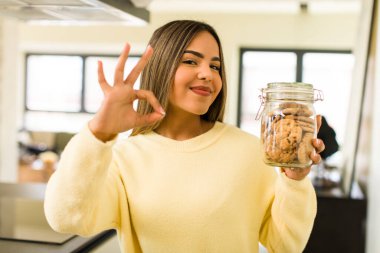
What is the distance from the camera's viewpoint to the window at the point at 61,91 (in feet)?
24.2

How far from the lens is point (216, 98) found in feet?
4.09

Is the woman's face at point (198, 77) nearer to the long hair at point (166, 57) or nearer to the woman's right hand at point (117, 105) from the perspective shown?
the long hair at point (166, 57)

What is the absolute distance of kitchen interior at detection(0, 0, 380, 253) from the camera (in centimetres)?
163

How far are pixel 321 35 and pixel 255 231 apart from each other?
17.5 ft

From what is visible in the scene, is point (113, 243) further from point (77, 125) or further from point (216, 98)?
point (77, 125)

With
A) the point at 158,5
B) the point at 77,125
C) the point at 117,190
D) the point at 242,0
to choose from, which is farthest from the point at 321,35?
the point at 117,190

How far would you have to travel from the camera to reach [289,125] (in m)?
0.94

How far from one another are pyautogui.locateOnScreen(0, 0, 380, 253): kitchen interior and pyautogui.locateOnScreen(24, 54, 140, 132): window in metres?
0.02

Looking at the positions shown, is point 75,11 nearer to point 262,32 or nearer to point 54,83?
point 262,32

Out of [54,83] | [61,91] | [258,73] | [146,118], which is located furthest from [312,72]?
[146,118]

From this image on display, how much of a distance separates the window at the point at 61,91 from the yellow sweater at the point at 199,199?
6215 millimetres

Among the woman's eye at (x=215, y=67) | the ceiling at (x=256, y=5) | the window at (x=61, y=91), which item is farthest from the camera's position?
the window at (x=61, y=91)

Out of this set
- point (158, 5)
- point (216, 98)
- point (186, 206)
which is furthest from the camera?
point (158, 5)

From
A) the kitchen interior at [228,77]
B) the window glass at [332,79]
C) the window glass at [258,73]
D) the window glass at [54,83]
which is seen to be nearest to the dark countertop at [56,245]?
the kitchen interior at [228,77]
